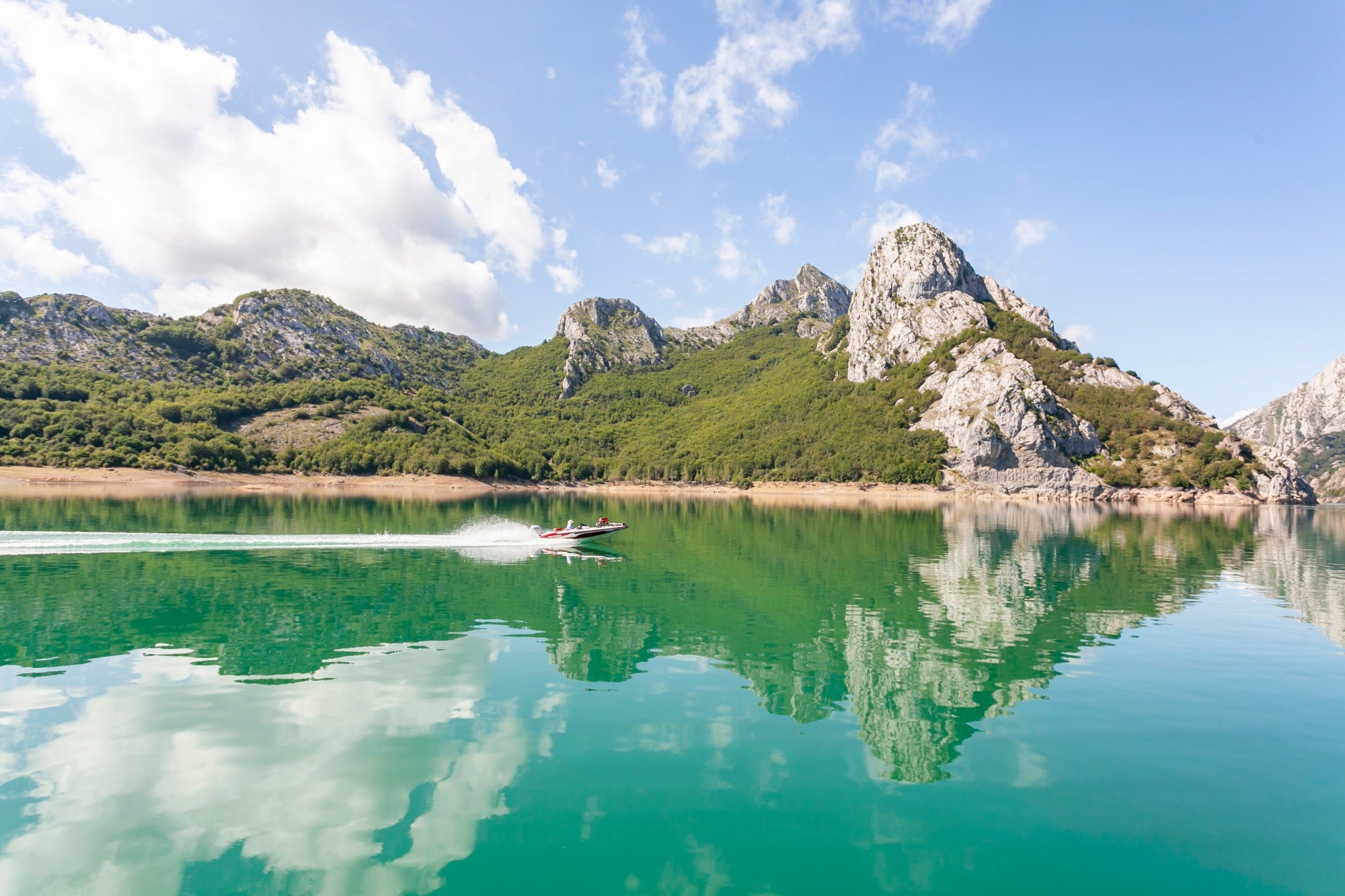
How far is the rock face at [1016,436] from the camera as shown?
520ft

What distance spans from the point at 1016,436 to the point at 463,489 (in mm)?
145276

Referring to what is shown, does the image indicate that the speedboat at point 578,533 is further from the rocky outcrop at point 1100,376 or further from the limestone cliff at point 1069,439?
the rocky outcrop at point 1100,376

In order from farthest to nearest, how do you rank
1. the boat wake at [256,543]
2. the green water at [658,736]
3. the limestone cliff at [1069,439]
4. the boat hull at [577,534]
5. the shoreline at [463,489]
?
the limestone cliff at [1069,439]
the shoreline at [463,489]
the boat hull at [577,534]
the boat wake at [256,543]
the green water at [658,736]

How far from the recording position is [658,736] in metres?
14.5

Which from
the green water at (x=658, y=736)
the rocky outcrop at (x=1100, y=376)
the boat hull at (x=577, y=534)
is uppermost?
the rocky outcrop at (x=1100, y=376)

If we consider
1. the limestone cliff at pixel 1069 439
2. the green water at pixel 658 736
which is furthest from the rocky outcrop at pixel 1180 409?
the green water at pixel 658 736

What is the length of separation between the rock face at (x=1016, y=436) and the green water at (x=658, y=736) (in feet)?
456

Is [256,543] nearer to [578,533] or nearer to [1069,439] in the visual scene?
[578,533]

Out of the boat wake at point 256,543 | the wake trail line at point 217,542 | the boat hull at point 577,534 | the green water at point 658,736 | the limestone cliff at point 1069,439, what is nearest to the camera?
the green water at point 658,736

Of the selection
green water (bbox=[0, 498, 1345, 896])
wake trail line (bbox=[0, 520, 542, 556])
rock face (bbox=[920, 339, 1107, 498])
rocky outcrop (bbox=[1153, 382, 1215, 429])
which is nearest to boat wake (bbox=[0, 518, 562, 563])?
wake trail line (bbox=[0, 520, 542, 556])

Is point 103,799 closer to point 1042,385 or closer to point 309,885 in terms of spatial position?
point 309,885

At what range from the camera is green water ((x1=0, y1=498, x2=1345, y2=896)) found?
31.8ft

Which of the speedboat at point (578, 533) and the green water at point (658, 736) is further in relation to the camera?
the speedboat at point (578, 533)

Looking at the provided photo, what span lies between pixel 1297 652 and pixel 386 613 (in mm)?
35530
